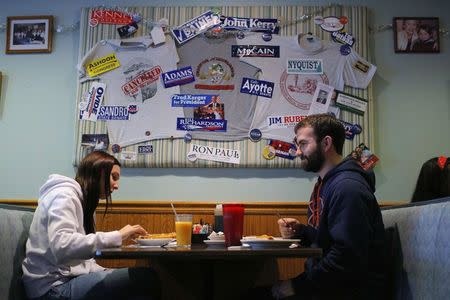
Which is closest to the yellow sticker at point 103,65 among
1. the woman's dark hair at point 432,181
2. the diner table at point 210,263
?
the diner table at point 210,263

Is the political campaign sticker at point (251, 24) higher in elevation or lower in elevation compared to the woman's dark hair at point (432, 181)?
higher

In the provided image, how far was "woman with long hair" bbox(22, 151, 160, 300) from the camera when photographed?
1975 millimetres

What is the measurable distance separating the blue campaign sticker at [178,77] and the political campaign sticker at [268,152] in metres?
0.74

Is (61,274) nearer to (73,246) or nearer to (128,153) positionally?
(73,246)

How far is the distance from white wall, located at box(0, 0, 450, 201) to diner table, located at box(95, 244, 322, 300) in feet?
4.24

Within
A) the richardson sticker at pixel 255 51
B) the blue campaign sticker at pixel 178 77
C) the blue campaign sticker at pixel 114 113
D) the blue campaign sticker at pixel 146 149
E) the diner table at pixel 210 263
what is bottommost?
the diner table at pixel 210 263

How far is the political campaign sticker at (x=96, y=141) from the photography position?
362 centimetres

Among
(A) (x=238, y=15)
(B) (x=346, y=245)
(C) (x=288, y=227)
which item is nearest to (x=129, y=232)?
(C) (x=288, y=227)

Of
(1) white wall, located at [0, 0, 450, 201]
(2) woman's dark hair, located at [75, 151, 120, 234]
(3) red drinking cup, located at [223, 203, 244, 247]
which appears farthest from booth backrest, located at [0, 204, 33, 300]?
(1) white wall, located at [0, 0, 450, 201]

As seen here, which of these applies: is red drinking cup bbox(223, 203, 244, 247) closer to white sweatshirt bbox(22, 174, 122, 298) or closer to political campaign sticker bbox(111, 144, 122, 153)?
white sweatshirt bbox(22, 174, 122, 298)

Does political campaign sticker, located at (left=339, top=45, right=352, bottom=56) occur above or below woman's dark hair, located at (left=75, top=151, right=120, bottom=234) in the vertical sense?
above

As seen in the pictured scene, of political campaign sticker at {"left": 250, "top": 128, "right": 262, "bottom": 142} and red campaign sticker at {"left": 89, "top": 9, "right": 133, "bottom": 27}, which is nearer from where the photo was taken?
political campaign sticker at {"left": 250, "top": 128, "right": 262, "bottom": 142}

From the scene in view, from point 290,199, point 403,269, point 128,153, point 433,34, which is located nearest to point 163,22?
point 128,153

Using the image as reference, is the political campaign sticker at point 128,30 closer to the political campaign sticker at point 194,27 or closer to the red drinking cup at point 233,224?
the political campaign sticker at point 194,27
